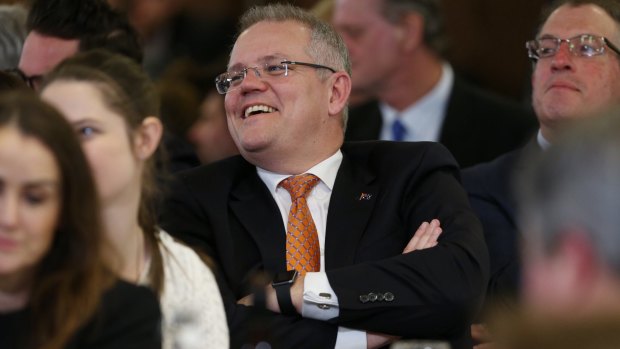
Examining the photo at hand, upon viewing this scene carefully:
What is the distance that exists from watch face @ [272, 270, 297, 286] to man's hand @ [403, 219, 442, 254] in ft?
1.04

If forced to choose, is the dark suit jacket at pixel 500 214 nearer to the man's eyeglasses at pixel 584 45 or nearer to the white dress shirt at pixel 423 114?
the man's eyeglasses at pixel 584 45

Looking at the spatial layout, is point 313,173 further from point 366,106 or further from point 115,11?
point 366,106

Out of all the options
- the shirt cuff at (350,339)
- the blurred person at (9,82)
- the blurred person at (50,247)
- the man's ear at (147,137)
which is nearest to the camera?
the blurred person at (50,247)

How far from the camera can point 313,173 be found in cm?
326

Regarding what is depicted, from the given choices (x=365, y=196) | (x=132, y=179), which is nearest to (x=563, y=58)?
(x=365, y=196)

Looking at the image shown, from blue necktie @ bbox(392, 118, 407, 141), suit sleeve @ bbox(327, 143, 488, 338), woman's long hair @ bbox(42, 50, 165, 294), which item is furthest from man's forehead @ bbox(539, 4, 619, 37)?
woman's long hair @ bbox(42, 50, 165, 294)

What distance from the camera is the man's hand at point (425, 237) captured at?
9.90ft

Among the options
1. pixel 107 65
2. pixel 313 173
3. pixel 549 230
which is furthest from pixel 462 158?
pixel 549 230

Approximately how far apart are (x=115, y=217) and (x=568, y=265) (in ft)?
4.36

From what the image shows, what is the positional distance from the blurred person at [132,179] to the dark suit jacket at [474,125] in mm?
2348

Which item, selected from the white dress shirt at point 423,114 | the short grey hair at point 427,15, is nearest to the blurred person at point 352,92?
the white dress shirt at point 423,114

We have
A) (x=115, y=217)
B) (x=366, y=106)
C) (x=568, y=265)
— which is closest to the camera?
(x=568, y=265)

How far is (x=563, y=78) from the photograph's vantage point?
367cm

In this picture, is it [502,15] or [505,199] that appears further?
[502,15]
